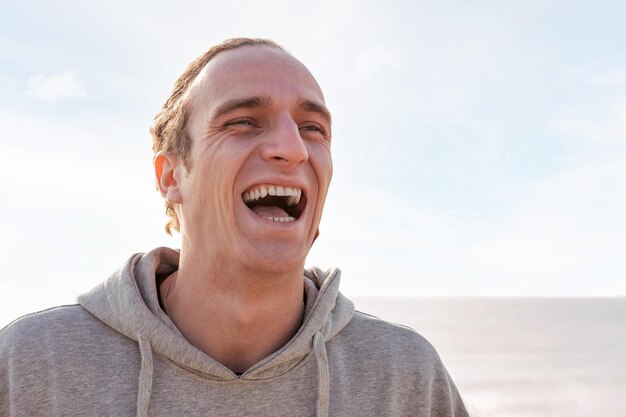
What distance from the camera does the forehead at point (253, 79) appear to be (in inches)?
93.5

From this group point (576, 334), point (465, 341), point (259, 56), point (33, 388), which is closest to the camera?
point (33, 388)

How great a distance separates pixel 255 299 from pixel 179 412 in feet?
1.55

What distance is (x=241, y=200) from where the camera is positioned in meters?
2.28

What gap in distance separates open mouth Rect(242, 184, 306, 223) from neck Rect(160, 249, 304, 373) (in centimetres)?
22

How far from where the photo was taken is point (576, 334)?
1825 inches

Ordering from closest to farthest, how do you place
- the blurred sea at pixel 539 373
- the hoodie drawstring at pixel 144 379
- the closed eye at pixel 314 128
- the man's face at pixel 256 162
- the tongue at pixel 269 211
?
1. the hoodie drawstring at pixel 144 379
2. the man's face at pixel 256 162
3. the tongue at pixel 269 211
4. the closed eye at pixel 314 128
5. the blurred sea at pixel 539 373

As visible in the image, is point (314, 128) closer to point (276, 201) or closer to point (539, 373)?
point (276, 201)

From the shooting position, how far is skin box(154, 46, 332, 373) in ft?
7.41

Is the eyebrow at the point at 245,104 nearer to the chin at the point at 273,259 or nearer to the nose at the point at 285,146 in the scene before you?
the nose at the point at 285,146

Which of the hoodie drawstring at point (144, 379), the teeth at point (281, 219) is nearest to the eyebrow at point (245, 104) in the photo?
the teeth at point (281, 219)

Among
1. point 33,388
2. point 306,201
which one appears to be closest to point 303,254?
point 306,201

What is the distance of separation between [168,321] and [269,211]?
1.82ft

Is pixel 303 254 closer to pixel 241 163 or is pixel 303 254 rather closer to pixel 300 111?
pixel 241 163

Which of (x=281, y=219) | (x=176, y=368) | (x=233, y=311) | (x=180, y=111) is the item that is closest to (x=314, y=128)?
(x=281, y=219)
